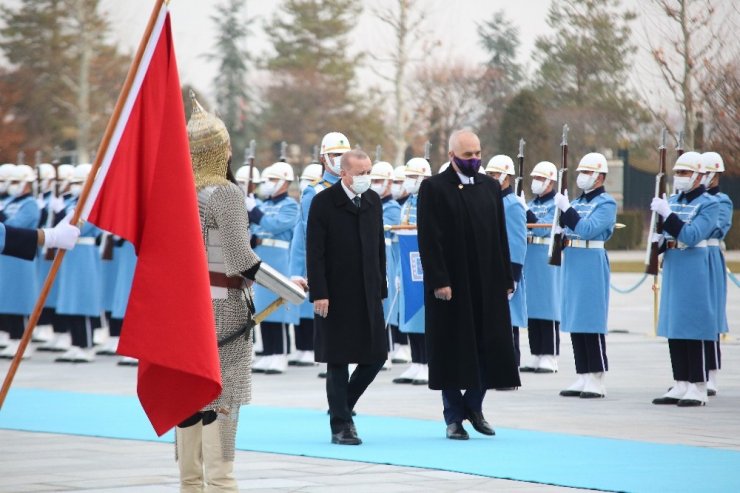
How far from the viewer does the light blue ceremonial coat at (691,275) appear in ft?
39.8

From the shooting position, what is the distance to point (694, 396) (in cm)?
1215

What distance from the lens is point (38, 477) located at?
8.44 meters

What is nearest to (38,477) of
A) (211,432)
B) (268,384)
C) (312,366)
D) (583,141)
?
(211,432)

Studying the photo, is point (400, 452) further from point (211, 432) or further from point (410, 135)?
point (410, 135)

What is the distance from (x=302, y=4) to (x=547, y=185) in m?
45.3

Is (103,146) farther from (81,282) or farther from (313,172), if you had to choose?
(81,282)

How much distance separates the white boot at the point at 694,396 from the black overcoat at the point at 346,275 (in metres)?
3.21

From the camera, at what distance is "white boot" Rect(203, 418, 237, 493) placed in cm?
680

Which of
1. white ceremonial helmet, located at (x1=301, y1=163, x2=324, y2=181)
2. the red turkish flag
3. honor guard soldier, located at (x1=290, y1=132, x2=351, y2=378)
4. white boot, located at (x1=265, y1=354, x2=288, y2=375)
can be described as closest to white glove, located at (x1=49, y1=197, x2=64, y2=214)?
white ceremonial helmet, located at (x1=301, y1=163, x2=324, y2=181)

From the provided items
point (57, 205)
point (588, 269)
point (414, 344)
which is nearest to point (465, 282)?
point (588, 269)

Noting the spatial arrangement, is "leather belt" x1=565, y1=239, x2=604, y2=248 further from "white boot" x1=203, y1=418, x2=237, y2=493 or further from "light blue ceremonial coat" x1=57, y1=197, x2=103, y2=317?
"white boot" x1=203, y1=418, x2=237, y2=493

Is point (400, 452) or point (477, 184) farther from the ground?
point (477, 184)

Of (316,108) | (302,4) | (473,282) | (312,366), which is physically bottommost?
(312,366)

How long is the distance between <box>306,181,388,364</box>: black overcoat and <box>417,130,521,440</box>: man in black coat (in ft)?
1.22
